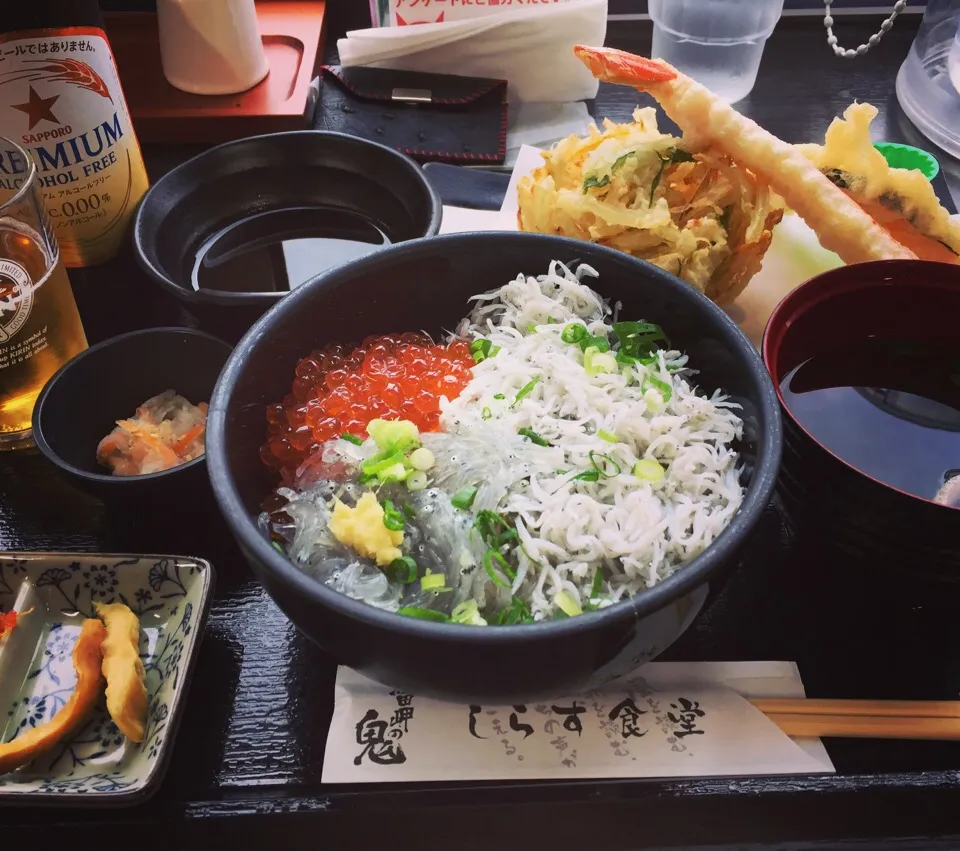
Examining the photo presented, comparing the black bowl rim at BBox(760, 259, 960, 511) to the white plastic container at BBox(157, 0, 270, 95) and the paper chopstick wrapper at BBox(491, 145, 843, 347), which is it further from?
the white plastic container at BBox(157, 0, 270, 95)

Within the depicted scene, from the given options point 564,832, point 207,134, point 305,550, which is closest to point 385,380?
point 305,550

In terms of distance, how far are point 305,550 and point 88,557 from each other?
330mm

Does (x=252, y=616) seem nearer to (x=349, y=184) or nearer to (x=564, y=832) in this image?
(x=564, y=832)

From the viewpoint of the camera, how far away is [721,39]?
1915 millimetres

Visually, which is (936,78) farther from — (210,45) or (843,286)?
A: (210,45)

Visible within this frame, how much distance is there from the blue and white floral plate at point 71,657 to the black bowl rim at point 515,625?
0.23 m

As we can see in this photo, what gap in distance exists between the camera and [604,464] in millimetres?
967

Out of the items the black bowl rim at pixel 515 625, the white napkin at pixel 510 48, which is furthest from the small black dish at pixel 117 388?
the white napkin at pixel 510 48

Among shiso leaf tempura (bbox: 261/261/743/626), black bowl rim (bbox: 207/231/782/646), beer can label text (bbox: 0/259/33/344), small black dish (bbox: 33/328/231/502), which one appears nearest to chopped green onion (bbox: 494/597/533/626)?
shiso leaf tempura (bbox: 261/261/743/626)

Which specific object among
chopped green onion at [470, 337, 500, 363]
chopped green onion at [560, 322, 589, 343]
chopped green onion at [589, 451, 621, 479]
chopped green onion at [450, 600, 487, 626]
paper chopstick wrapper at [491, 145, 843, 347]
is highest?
chopped green onion at [560, 322, 589, 343]

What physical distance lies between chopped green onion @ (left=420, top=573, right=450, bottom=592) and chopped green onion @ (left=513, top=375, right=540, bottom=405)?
0.27 metres

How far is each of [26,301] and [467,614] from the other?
82 centimetres

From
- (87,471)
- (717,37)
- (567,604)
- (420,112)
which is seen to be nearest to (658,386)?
(567,604)

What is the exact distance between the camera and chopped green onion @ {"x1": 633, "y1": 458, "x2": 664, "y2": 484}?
0.96 meters
